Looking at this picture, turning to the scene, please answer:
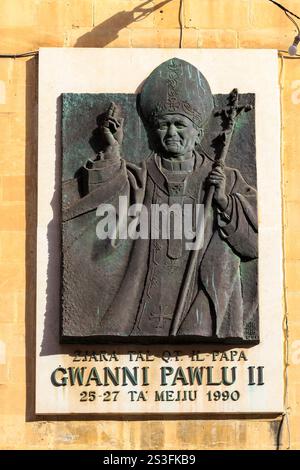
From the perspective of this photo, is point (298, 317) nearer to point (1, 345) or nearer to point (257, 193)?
point (257, 193)

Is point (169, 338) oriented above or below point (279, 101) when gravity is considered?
below

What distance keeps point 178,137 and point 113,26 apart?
159 centimetres

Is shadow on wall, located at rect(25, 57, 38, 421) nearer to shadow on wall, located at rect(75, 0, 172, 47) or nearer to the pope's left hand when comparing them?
A: shadow on wall, located at rect(75, 0, 172, 47)

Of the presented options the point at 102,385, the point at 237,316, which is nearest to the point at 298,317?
the point at 237,316

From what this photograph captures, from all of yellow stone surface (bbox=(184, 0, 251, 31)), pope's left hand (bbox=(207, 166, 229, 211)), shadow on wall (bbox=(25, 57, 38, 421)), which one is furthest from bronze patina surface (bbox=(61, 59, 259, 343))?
yellow stone surface (bbox=(184, 0, 251, 31))

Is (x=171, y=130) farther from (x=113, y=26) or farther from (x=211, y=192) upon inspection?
(x=113, y=26)

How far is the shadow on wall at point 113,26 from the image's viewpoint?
77.7ft

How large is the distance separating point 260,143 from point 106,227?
1943 mm

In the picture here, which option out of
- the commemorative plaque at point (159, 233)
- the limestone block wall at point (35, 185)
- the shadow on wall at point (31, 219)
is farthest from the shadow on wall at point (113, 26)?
the shadow on wall at point (31, 219)

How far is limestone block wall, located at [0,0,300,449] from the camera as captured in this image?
22.6m

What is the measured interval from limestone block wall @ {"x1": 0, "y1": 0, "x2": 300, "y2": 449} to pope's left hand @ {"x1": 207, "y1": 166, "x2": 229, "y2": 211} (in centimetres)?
78

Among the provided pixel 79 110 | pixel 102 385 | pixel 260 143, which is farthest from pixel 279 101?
pixel 102 385
